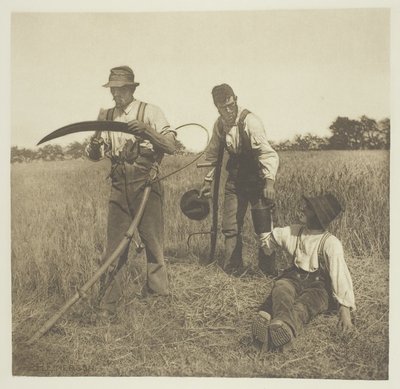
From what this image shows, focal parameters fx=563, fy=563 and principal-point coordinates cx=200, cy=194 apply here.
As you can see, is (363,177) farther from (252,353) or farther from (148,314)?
(148,314)

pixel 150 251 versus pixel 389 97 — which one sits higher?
pixel 389 97

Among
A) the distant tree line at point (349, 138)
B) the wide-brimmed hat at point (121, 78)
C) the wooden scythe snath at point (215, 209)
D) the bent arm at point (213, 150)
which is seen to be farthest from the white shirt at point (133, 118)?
the distant tree line at point (349, 138)

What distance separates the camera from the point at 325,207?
13.7 feet

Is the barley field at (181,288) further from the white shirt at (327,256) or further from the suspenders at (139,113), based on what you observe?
the suspenders at (139,113)

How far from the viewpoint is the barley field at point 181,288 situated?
4.16 metres

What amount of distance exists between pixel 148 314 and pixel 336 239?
59.3 inches

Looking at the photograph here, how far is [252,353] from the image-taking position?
4133mm

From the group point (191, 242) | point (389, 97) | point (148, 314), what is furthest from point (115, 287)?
point (389, 97)

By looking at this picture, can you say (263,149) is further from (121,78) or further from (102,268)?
(102,268)

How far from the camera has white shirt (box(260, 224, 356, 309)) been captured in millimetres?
4117

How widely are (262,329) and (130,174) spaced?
1.50 metres

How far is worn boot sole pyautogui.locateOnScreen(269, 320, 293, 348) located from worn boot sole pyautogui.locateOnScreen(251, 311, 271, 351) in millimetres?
56

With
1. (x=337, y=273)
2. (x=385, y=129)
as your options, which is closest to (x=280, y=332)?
(x=337, y=273)

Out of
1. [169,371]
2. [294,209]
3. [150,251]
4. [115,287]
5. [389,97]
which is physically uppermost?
[389,97]
